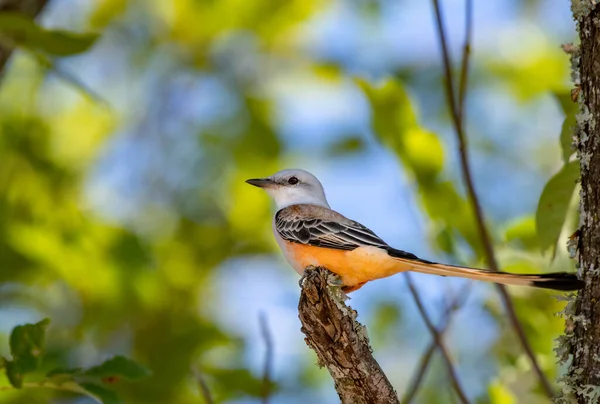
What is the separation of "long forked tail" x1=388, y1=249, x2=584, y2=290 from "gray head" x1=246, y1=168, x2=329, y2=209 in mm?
1854

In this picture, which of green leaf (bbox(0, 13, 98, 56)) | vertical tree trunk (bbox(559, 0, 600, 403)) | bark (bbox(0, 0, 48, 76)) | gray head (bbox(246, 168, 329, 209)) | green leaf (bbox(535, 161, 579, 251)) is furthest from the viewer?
gray head (bbox(246, 168, 329, 209))

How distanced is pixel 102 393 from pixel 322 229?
1.45 meters

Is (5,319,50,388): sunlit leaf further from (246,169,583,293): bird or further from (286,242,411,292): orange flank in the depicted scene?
(286,242,411,292): orange flank

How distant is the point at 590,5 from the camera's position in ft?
10.8

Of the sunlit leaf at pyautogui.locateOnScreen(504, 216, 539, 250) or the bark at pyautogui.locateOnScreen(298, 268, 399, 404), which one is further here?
the sunlit leaf at pyautogui.locateOnScreen(504, 216, 539, 250)

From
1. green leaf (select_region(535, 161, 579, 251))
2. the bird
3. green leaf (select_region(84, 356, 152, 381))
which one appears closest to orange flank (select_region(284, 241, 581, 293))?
the bird

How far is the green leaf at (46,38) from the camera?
464 centimetres

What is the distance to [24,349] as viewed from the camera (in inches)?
154

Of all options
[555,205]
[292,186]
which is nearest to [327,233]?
[555,205]

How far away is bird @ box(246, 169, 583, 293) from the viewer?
3.81 metres

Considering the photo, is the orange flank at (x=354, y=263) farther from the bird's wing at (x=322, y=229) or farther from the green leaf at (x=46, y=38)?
the green leaf at (x=46, y=38)

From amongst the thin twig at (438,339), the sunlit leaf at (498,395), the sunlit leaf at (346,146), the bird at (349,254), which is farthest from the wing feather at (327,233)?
the sunlit leaf at (346,146)

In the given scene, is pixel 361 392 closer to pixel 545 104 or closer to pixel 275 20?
pixel 275 20

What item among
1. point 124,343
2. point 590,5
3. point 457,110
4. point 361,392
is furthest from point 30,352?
point 124,343
